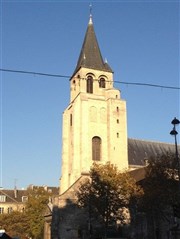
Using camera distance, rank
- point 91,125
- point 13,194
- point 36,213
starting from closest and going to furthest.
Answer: point 91,125 < point 36,213 < point 13,194

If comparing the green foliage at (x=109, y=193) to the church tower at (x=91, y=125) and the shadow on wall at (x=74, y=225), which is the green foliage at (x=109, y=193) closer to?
the shadow on wall at (x=74, y=225)

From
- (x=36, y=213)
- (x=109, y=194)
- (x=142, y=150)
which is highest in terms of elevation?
(x=142, y=150)

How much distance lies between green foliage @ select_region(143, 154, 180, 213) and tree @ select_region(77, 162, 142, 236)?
3.87 meters

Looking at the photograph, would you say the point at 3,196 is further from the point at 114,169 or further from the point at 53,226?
the point at 114,169

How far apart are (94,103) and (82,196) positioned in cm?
1776

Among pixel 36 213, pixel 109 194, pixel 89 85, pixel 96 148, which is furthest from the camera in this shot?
pixel 36 213

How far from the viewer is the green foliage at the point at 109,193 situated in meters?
39.2

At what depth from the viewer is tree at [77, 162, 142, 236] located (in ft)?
129

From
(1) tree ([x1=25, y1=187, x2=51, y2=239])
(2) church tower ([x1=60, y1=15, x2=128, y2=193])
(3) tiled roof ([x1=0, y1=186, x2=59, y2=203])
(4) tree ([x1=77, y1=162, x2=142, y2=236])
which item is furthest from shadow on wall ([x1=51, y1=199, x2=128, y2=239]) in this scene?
(3) tiled roof ([x1=0, y1=186, x2=59, y2=203])

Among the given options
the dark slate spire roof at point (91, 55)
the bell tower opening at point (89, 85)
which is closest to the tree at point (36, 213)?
the bell tower opening at point (89, 85)

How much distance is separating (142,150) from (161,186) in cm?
2512

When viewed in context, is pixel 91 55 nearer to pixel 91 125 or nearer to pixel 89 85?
pixel 89 85

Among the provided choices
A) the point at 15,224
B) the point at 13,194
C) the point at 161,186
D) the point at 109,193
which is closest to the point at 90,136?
the point at 109,193

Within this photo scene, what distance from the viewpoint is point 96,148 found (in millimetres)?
53875
